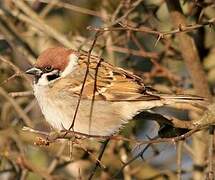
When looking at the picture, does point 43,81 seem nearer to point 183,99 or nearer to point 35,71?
point 35,71

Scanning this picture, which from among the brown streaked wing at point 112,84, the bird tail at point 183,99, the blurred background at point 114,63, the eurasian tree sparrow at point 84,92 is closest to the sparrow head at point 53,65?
the eurasian tree sparrow at point 84,92

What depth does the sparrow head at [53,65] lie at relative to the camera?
12.8ft

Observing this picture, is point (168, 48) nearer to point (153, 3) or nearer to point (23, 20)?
point (153, 3)

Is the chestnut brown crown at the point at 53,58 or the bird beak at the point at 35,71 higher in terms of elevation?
the chestnut brown crown at the point at 53,58

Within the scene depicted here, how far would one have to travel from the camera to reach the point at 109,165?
4.71 m

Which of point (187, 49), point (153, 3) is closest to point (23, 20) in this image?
point (153, 3)

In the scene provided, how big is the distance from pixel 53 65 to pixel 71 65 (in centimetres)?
12

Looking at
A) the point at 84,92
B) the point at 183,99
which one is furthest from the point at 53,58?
the point at 183,99

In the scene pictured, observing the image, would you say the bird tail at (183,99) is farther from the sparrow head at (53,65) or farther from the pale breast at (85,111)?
the sparrow head at (53,65)

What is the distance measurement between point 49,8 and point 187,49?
1.45m

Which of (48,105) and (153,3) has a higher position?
(153,3)

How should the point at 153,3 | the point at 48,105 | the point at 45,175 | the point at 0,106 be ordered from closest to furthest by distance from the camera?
the point at 48,105 < the point at 45,175 < the point at 153,3 < the point at 0,106

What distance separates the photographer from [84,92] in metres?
4.01

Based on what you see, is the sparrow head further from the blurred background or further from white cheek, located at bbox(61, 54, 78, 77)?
the blurred background
